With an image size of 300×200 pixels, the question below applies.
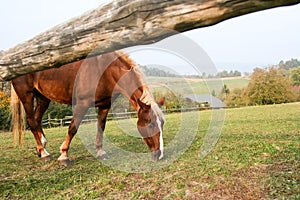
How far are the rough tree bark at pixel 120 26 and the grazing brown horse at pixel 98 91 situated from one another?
2.29 meters

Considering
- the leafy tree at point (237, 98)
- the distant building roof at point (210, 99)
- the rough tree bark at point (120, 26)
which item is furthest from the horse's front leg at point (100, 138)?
the leafy tree at point (237, 98)

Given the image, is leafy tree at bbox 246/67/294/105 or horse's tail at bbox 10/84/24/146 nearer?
horse's tail at bbox 10/84/24/146

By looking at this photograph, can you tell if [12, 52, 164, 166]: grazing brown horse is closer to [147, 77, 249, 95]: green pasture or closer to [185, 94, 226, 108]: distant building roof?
[147, 77, 249, 95]: green pasture

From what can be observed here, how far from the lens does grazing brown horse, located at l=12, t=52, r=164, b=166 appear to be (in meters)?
5.07

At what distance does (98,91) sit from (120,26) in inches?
135

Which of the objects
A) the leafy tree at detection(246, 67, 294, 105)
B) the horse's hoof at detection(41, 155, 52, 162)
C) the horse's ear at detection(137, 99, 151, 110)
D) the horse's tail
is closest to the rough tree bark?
the horse's ear at detection(137, 99, 151, 110)

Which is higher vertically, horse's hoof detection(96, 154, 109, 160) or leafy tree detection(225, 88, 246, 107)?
horse's hoof detection(96, 154, 109, 160)

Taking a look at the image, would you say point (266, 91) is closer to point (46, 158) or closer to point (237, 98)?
point (237, 98)

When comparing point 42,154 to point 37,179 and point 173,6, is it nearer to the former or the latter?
point 37,179

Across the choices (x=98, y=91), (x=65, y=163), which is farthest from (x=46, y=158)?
(x=98, y=91)

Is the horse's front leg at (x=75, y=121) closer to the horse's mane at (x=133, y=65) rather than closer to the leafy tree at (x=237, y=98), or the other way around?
the horse's mane at (x=133, y=65)

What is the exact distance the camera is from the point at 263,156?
5027mm

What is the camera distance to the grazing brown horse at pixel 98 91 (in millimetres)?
5070

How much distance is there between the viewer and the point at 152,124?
5023 mm
